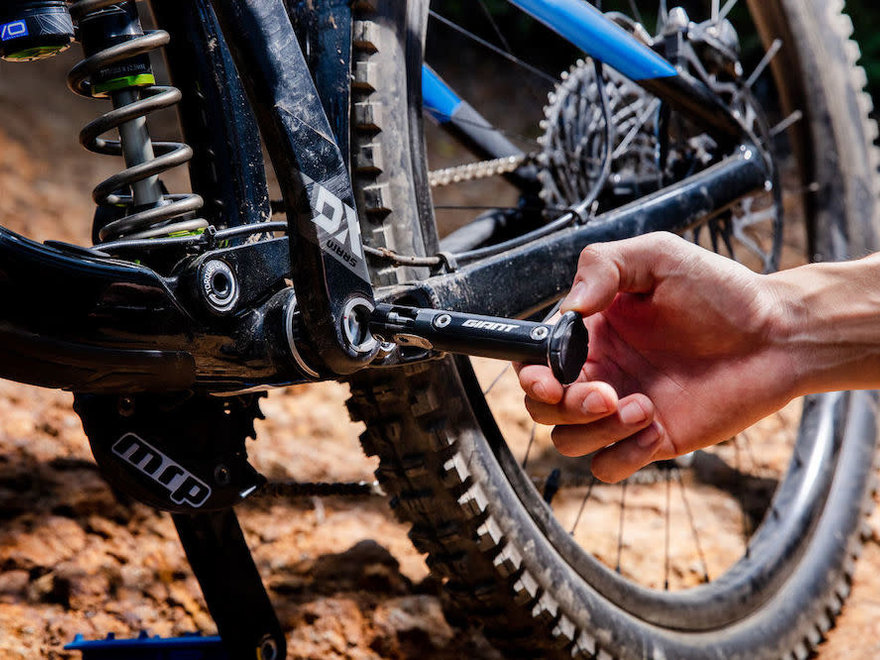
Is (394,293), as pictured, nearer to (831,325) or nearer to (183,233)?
(183,233)

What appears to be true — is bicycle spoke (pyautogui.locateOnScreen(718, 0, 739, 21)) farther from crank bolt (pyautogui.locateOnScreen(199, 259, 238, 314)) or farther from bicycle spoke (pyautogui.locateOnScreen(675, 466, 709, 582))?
crank bolt (pyautogui.locateOnScreen(199, 259, 238, 314))

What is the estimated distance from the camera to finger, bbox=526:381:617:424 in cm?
77

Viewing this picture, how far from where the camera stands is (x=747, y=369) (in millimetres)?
888

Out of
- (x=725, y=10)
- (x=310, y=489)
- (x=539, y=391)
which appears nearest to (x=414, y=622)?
(x=310, y=489)

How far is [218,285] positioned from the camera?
810 millimetres

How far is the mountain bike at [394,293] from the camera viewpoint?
0.78 m

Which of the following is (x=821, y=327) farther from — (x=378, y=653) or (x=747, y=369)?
(x=378, y=653)

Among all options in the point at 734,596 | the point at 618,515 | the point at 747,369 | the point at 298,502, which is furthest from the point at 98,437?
the point at 618,515

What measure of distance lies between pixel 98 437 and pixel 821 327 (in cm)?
71

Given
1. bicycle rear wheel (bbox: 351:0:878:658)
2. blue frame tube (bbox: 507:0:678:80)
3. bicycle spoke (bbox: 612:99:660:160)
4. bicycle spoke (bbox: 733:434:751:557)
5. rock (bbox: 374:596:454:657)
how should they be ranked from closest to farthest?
bicycle rear wheel (bbox: 351:0:878:658), blue frame tube (bbox: 507:0:678:80), rock (bbox: 374:596:454:657), bicycle spoke (bbox: 612:99:660:160), bicycle spoke (bbox: 733:434:751:557)

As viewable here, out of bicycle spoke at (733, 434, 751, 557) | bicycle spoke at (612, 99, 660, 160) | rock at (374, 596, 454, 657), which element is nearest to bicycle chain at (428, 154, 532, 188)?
bicycle spoke at (612, 99, 660, 160)

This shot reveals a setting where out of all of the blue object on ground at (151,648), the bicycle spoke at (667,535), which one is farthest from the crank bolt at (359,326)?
the bicycle spoke at (667,535)

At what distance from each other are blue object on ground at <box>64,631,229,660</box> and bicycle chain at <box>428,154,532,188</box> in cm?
65

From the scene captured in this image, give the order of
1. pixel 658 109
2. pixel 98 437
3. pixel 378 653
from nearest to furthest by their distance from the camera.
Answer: pixel 98 437 < pixel 378 653 < pixel 658 109
